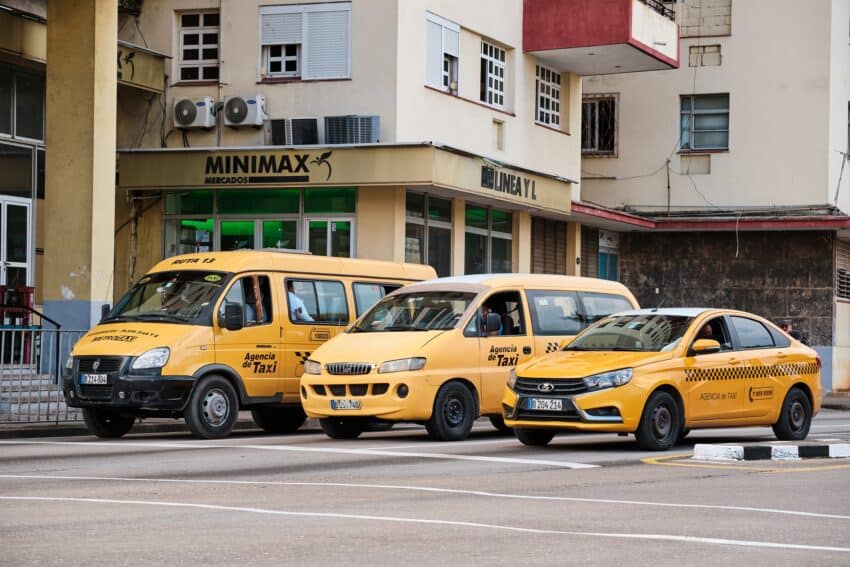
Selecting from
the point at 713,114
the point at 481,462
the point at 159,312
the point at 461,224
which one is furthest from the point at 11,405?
the point at 713,114

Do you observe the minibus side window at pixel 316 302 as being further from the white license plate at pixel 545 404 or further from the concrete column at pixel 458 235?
the concrete column at pixel 458 235

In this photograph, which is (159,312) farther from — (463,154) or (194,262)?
(463,154)

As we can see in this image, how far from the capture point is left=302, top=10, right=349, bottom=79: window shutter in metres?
29.4

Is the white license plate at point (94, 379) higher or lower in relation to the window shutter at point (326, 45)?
lower

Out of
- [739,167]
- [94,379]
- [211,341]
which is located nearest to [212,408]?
[211,341]

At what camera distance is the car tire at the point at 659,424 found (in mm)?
16172

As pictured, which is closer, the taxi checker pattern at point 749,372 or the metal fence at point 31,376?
the taxi checker pattern at point 749,372

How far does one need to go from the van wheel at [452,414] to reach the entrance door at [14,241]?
440 inches

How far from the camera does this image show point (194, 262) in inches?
782

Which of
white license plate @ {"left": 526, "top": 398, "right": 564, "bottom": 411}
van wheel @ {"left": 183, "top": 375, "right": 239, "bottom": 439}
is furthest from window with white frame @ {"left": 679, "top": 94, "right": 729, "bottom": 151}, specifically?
white license plate @ {"left": 526, "top": 398, "right": 564, "bottom": 411}

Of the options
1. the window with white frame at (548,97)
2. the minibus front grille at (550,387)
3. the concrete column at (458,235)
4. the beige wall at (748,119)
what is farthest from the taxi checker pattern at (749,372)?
the beige wall at (748,119)

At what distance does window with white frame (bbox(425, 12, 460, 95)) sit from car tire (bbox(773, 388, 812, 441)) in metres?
13.1

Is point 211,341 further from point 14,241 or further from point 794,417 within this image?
point 14,241

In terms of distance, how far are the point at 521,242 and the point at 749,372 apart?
1692cm
